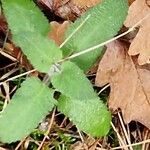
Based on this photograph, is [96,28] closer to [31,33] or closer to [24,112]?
[31,33]

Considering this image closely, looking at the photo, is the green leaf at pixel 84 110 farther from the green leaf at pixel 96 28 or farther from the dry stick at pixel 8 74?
the dry stick at pixel 8 74

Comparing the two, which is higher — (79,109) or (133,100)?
(79,109)

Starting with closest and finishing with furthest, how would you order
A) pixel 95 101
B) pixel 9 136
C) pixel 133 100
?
pixel 9 136, pixel 95 101, pixel 133 100

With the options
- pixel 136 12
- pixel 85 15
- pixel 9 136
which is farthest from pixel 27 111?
pixel 136 12

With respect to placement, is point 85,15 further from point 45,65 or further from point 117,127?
point 117,127

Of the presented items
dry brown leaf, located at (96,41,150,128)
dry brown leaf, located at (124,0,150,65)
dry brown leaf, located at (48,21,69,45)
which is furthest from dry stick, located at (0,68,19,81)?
dry brown leaf, located at (124,0,150,65)

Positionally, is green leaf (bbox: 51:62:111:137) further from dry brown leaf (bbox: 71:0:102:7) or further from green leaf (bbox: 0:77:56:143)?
dry brown leaf (bbox: 71:0:102:7)

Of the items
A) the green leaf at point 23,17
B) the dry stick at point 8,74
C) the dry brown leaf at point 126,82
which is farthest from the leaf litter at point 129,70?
the dry stick at point 8,74
